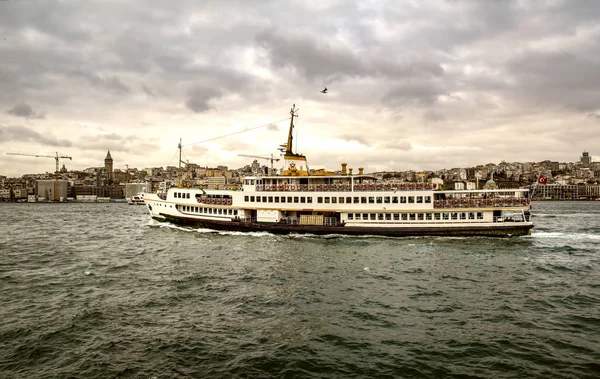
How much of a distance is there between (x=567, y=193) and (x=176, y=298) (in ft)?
654

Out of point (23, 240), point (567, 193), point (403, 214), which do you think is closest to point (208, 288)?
point (403, 214)

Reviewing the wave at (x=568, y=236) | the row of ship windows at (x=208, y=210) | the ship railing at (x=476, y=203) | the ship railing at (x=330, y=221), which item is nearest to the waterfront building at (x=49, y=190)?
the row of ship windows at (x=208, y=210)

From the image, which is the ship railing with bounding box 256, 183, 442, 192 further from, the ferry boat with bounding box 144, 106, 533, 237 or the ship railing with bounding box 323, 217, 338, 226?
the ship railing with bounding box 323, 217, 338, 226

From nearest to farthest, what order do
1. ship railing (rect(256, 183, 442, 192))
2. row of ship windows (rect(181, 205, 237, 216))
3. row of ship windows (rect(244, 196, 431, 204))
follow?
row of ship windows (rect(244, 196, 431, 204)), ship railing (rect(256, 183, 442, 192)), row of ship windows (rect(181, 205, 237, 216))

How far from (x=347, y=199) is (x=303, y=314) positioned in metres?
21.5

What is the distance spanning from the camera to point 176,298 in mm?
17016

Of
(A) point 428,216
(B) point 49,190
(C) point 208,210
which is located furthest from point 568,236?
(B) point 49,190

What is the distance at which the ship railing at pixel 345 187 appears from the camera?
34969mm

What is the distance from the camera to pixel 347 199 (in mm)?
35719

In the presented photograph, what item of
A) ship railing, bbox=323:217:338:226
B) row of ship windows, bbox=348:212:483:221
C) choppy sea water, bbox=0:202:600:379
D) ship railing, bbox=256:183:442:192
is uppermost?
ship railing, bbox=256:183:442:192

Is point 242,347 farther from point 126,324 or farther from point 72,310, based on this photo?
point 72,310

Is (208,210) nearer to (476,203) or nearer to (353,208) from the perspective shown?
(353,208)

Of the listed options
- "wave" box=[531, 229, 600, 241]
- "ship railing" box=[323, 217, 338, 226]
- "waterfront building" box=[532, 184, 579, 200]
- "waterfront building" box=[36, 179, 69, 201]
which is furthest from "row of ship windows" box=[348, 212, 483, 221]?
"waterfront building" box=[36, 179, 69, 201]

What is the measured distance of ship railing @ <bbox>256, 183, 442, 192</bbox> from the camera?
35.0m
